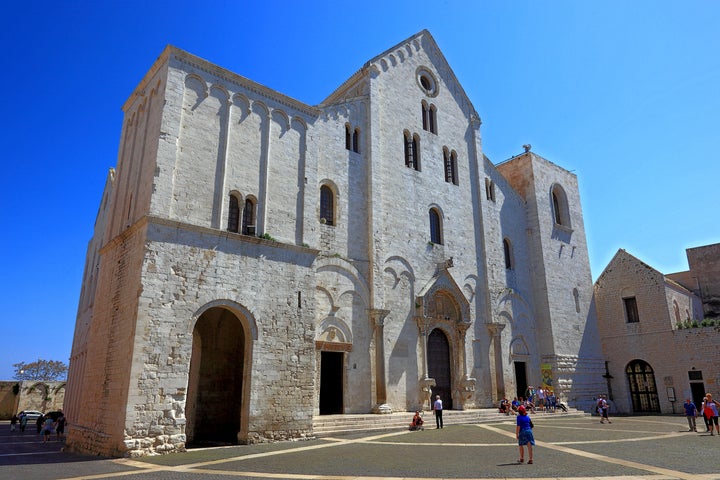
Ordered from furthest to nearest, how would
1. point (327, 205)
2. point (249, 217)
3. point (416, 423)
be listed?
point (327, 205), point (416, 423), point (249, 217)

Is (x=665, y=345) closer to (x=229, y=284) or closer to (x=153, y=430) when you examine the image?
(x=229, y=284)

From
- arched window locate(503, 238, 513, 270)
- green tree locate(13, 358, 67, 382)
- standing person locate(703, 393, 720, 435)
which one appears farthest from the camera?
green tree locate(13, 358, 67, 382)

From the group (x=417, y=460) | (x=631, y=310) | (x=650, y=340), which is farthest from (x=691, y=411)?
(x=631, y=310)

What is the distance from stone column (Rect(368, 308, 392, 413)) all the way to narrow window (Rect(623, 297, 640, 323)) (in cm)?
1932

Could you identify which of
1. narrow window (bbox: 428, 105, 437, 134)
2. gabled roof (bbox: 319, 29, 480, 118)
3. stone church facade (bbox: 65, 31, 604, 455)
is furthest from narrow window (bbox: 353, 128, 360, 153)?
narrow window (bbox: 428, 105, 437, 134)

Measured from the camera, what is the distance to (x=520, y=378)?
86.8ft

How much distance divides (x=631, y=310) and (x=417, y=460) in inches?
1004

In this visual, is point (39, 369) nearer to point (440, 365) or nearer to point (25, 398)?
point (25, 398)

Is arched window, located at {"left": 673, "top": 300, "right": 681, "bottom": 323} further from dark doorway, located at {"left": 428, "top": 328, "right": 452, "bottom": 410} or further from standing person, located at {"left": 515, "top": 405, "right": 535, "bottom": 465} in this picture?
standing person, located at {"left": 515, "top": 405, "right": 535, "bottom": 465}

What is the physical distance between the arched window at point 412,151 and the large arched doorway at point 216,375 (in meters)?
11.5

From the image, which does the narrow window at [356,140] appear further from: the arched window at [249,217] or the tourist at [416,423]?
the tourist at [416,423]

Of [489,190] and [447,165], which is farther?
[489,190]

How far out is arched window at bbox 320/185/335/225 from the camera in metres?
20.5

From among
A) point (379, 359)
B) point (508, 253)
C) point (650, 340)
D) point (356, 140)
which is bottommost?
point (379, 359)
